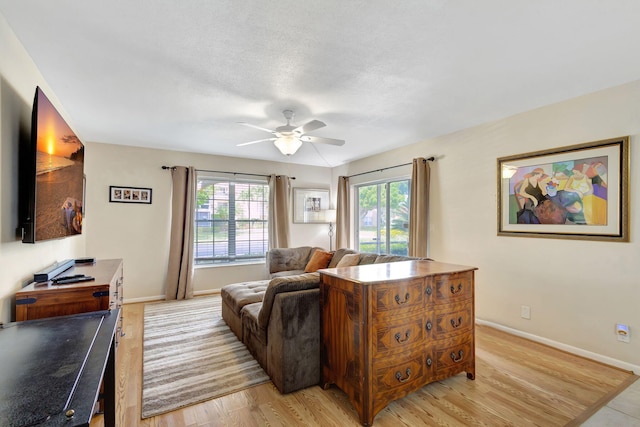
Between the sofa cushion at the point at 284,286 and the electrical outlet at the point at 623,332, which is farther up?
the sofa cushion at the point at 284,286

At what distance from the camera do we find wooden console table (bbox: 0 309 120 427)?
814 mm

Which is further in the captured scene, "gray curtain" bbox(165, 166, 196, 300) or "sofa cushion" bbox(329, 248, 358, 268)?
"gray curtain" bbox(165, 166, 196, 300)

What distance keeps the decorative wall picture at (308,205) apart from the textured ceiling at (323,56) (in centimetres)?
279

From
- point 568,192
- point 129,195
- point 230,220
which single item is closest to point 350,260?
point 568,192

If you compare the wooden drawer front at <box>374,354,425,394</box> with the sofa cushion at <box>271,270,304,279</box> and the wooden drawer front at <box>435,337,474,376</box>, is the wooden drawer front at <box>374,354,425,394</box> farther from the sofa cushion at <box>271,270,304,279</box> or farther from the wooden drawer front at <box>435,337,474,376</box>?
the sofa cushion at <box>271,270,304,279</box>

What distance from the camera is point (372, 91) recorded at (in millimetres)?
2760

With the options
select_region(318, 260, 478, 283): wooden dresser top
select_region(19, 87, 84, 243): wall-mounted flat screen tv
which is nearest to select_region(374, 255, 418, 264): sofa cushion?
select_region(318, 260, 478, 283): wooden dresser top

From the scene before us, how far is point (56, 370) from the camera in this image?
3.46 feet

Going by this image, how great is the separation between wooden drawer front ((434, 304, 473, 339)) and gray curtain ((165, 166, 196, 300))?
4.14m

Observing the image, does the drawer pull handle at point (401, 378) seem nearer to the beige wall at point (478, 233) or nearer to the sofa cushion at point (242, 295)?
the sofa cushion at point (242, 295)

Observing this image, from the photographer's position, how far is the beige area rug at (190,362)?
2246mm

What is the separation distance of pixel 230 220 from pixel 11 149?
12.4 feet

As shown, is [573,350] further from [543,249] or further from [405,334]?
[405,334]

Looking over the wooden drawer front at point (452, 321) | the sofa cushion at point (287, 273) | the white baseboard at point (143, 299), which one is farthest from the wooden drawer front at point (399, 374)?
the white baseboard at point (143, 299)
